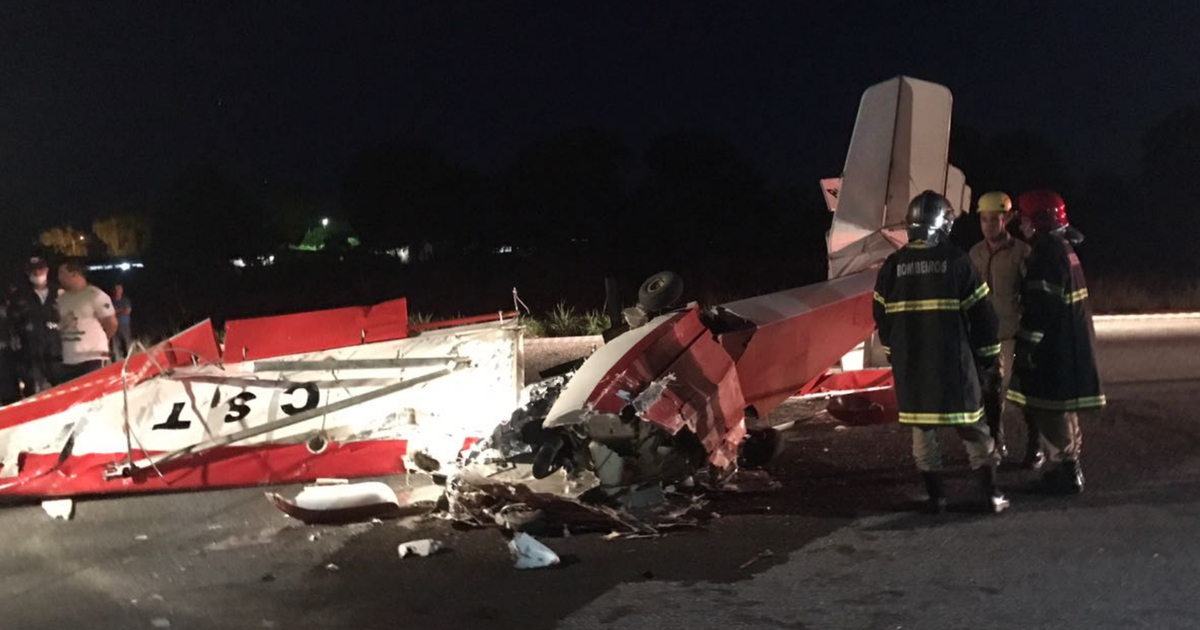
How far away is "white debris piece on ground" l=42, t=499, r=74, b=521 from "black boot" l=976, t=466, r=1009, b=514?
228 inches

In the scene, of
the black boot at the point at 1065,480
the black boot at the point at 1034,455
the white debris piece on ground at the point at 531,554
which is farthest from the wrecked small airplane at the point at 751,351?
the black boot at the point at 1065,480

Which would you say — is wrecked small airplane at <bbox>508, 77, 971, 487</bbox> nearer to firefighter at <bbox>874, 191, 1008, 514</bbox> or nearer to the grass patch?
firefighter at <bbox>874, 191, 1008, 514</bbox>

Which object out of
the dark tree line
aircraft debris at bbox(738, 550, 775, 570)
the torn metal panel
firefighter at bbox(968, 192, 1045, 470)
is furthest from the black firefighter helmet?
the dark tree line

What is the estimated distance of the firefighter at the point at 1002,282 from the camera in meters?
6.31

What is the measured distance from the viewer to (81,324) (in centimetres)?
797

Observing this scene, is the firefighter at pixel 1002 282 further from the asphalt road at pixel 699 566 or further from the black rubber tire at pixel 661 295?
the black rubber tire at pixel 661 295

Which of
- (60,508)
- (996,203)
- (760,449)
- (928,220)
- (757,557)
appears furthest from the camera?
(760,449)

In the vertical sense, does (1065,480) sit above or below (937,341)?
below

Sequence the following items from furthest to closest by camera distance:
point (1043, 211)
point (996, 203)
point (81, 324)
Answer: point (81, 324)
point (996, 203)
point (1043, 211)

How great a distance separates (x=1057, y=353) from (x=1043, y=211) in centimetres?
93

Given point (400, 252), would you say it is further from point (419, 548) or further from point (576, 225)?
point (419, 548)

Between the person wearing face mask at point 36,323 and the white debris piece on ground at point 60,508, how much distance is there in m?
2.50

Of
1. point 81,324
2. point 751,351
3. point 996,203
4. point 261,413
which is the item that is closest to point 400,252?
point 81,324

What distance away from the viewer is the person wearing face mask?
8.48 meters
